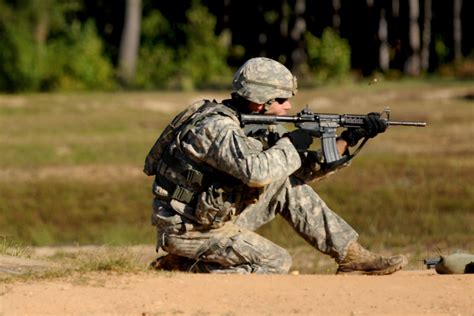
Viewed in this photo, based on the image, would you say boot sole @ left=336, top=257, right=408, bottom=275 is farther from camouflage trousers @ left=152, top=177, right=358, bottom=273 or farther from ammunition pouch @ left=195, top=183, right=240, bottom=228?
ammunition pouch @ left=195, top=183, right=240, bottom=228

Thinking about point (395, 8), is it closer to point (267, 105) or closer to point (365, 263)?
point (365, 263)

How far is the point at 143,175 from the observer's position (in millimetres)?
19953

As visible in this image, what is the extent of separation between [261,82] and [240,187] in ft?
2.17

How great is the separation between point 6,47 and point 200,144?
29.2 metres

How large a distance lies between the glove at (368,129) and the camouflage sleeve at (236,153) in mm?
500

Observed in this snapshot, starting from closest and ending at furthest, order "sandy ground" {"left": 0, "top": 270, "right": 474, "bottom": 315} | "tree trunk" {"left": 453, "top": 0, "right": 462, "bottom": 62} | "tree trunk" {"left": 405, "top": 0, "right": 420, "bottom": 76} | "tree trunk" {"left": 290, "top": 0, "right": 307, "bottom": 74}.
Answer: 1. "sandy ground" {"left": 0, "top": 270, "right": 474, "bottom": 315}
2. "tree trunk" {"left": 405, "top": 0, "right": 420, "bottom": 76}
3. "tree trunk" {"left": 453, "top": 0, "right": 462, "bottom": 62}
4. "tree trunk" {"left": 290, "top": 0, "right": 307, "bottom": 74}

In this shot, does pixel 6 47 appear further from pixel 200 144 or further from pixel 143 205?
pixel 200 144

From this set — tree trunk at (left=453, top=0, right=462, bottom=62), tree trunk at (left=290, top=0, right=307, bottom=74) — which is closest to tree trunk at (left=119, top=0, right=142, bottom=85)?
tree trunk at (left=290, top=0, right=307, bottom=74)

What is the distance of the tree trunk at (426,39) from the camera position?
42938 millimetres

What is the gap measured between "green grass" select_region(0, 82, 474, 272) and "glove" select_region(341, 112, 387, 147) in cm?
325

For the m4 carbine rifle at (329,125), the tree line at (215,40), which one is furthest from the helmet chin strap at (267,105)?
the tree line at (215,40)

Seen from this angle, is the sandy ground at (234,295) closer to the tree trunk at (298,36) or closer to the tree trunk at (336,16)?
the tree trunk at (298,36)

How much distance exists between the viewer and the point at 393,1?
143 feet

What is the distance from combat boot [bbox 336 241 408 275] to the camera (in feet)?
30.4
